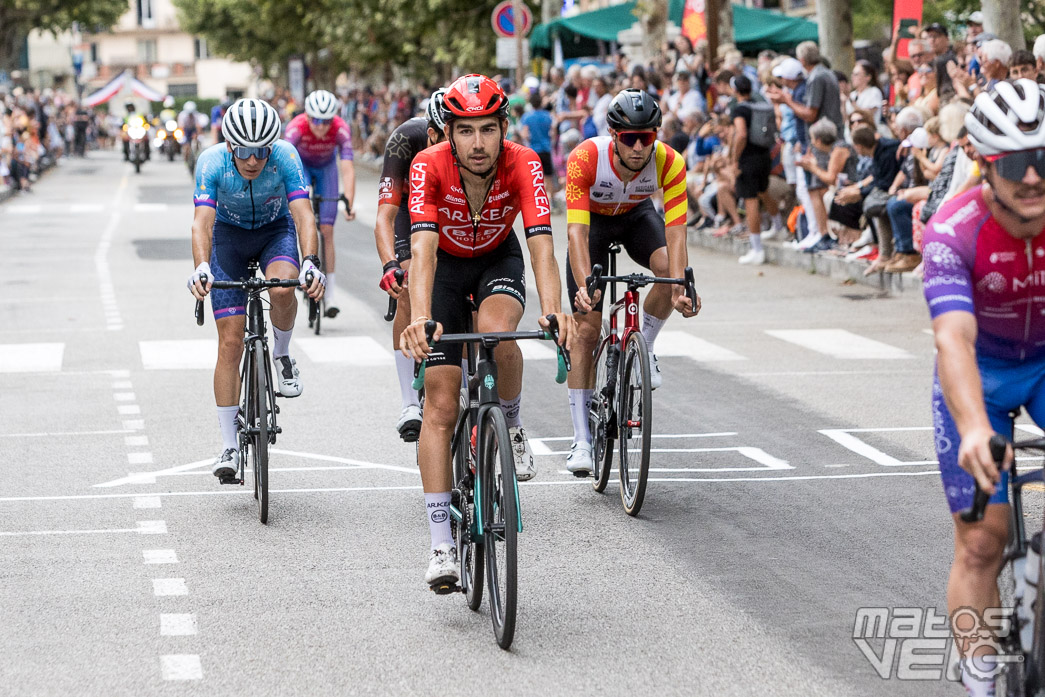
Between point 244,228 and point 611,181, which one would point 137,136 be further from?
point 611,181

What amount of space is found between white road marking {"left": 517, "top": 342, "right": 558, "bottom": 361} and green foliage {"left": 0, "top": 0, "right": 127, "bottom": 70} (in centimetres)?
7722

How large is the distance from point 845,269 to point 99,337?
8.40m

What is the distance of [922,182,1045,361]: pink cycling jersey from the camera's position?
4527 mm

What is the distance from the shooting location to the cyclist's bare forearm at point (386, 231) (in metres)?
8.47

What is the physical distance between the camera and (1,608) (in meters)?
6.39

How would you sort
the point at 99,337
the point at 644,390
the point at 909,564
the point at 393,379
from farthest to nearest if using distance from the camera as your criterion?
the point at 99,337 → the point at 393,379 → the point at 644,390 → the point at 909,564

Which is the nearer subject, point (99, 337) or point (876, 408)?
point (876, 408)

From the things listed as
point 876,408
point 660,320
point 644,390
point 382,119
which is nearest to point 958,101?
point 876,408

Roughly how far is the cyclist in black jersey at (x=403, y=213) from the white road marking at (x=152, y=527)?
140 centimetres

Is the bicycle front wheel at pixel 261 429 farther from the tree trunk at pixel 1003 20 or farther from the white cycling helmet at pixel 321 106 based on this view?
the tree trunk at pixel 1003 20

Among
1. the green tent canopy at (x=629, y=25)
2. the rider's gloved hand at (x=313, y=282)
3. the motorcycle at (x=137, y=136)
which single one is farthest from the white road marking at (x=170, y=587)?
the motorcycle at (x=137, y=136)

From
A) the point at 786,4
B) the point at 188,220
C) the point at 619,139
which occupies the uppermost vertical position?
the point at 786,4

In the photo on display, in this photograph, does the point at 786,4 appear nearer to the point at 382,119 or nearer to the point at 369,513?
the point at 382,119

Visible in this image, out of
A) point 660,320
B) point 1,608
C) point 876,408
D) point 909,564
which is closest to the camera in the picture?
point 1,608
